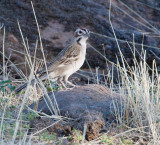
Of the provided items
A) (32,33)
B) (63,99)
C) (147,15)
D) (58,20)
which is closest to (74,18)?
(58,20)

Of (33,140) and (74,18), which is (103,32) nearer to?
(74,18)

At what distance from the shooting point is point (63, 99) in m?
4.91

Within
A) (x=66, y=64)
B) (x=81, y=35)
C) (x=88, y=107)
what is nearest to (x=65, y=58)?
(x=66, y=64)

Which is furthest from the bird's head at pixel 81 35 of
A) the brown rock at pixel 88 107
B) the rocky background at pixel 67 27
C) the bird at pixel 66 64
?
the brown rock at pixel 88 107

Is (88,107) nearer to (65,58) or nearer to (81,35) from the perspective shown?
(65,58)

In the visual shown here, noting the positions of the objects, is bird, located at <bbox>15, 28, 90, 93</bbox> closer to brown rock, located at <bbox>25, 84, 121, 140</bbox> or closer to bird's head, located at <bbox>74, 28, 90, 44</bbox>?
bird's head, located at <bbox>74, 28, 90, 44</bbox>

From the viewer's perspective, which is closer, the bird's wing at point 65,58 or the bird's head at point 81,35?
the bird's wing at point 65,58

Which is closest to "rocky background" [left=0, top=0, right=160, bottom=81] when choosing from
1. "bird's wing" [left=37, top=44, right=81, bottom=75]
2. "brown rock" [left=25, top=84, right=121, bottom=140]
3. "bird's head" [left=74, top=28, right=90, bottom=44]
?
"bird's head" [left=74, top=28, right=90, bottom=44]

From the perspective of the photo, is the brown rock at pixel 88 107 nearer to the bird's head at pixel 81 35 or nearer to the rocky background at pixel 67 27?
the bird's head at pixel 81 35

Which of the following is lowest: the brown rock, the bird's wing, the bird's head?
the brown rock

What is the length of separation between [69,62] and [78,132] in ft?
8.72

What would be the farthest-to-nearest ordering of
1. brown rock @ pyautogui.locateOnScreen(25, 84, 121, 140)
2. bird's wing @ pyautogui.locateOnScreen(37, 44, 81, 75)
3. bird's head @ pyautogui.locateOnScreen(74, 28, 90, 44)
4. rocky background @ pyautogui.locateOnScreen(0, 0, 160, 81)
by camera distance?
rocky background @ pyautogui.locateOnScreen(0, 0, 160, 81) → bird's head @ pyautogui.locateOnScreen(74, 28, 90, 44) → bird's wing @ pyautogui.locateOnScreen(37, 44, 81, 75) → brown rock @ pyautogui.locateOnScreen(25, 84, 121, 140)

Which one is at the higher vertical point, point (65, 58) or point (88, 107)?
point (65, 58)

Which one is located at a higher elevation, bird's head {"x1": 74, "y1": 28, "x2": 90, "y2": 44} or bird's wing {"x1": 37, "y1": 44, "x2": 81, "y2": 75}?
bird's head {"x1": 74, "y1": 28, "x2": 90, "y2": 44}
